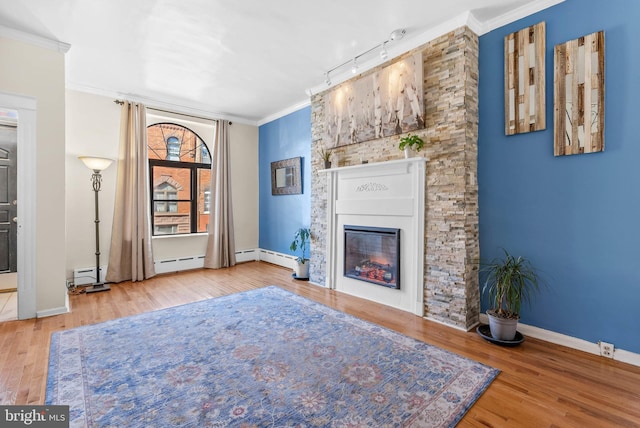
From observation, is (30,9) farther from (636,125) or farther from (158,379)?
(636,125)

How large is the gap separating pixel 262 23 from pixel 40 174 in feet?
8.93

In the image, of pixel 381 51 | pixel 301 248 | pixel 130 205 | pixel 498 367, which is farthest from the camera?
pixel 301 248

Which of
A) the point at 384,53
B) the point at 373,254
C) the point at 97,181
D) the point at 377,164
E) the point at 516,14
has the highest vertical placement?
the point at 516,14

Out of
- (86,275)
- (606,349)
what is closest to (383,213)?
(606,349)

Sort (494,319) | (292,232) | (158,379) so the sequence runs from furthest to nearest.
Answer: (292,232) < (494,319) < (158,379)

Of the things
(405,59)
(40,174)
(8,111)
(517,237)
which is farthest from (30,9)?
(517,237)

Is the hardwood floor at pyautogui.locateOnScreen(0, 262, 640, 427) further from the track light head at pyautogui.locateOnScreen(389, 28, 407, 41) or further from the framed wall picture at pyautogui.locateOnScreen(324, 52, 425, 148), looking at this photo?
the track light head at pyautogui.locateOnScreen(389, 28, 407, 41)

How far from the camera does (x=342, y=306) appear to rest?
3.44m

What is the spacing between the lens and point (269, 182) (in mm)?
5910

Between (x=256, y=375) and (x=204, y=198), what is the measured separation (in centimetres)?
430

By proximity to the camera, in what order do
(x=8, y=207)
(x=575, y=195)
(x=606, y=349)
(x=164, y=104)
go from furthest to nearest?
(x=164, y=104) → (x=8, y=207) → (x=575, y=195) → (x=606, y=349)

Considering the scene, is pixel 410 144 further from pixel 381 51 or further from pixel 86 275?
pixel 86 275

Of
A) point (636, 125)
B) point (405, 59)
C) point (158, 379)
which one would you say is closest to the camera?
point (158, 379)

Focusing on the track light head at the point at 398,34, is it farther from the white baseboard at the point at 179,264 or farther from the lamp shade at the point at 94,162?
the white baseboard at the point at 179,264
